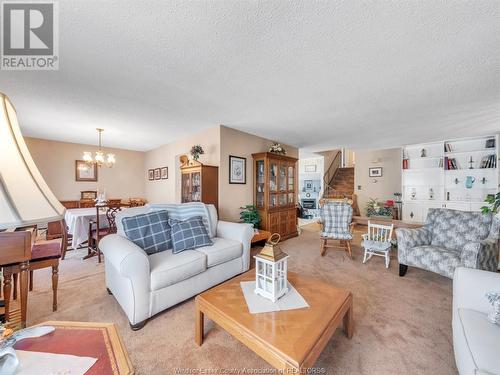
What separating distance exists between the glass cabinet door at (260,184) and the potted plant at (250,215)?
222 mm

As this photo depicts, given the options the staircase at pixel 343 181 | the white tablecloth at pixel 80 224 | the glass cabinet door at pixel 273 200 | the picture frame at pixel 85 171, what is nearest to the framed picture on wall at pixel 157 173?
the picture frame at pixel 85 171

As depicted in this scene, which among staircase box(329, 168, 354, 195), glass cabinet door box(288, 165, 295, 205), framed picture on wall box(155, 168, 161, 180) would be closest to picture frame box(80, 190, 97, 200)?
framed picture on wall box(155, 168, 161, 180)

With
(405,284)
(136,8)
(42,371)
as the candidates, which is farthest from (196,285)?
(405,284)

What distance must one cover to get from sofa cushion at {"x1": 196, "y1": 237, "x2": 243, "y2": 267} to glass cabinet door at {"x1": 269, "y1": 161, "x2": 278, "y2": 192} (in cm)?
190

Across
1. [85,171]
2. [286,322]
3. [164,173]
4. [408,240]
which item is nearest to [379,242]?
[408,240]

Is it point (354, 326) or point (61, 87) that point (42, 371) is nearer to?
point (354, 326)

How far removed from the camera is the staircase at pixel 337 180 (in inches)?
335

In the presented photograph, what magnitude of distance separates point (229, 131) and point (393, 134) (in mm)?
3510

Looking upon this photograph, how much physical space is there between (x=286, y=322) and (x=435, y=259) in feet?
7.10

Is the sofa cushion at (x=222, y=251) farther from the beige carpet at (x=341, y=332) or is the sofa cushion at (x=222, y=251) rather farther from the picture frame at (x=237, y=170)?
the picture frame at (x=237, y=170)

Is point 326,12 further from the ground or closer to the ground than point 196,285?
further from the ground

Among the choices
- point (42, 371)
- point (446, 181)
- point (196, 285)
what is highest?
point (446, 181)

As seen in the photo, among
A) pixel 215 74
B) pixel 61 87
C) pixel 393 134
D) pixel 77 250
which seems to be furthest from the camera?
pixel 393 134

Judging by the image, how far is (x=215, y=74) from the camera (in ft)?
6.66
